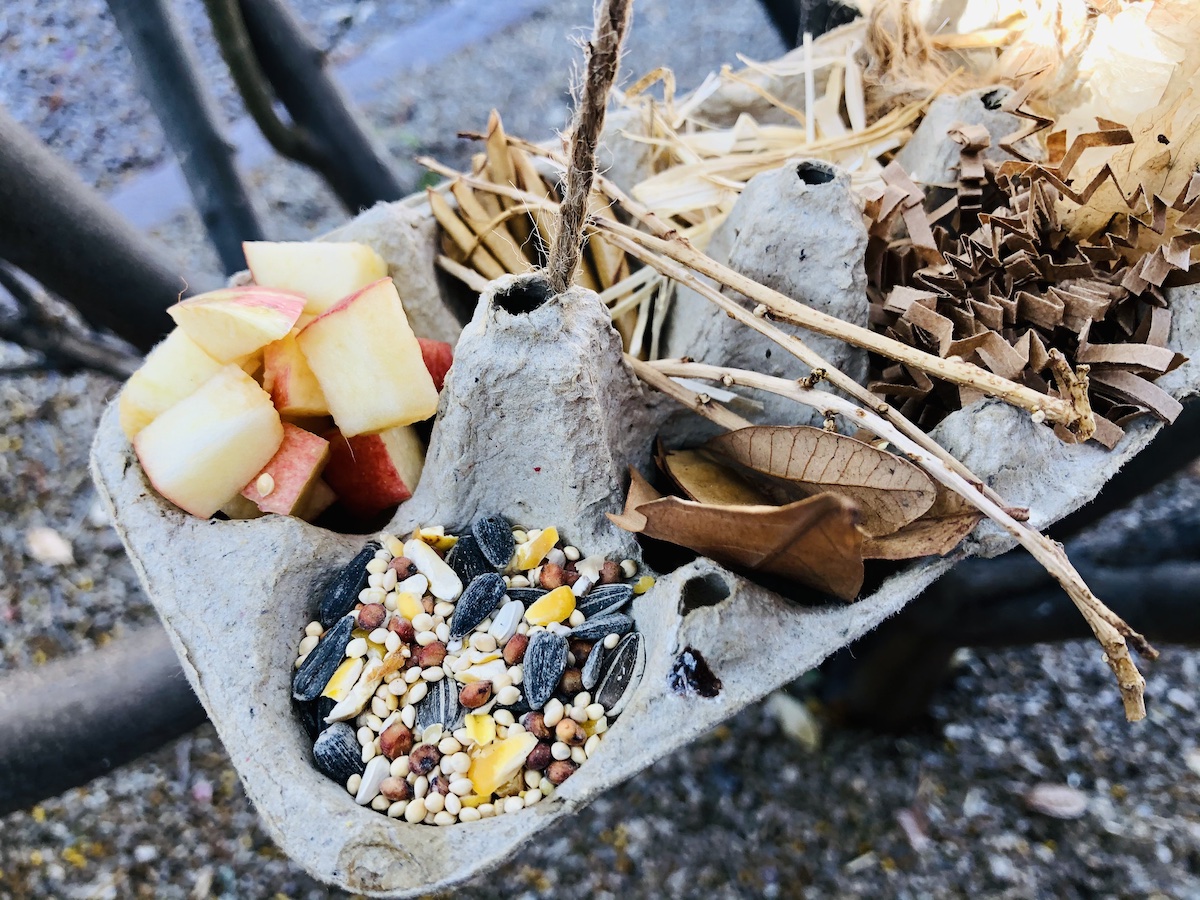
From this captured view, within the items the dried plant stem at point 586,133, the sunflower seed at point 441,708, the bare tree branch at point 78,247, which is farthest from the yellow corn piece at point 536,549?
the bare tree branch at point 78,247

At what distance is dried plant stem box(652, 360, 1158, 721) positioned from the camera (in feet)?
2.04

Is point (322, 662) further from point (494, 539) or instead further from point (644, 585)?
point (644, 585)

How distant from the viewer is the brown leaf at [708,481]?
30.1 inches

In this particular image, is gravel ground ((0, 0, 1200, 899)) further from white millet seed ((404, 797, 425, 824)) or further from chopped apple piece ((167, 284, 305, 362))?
chopped apple piece ((167, 284, 305, 362))

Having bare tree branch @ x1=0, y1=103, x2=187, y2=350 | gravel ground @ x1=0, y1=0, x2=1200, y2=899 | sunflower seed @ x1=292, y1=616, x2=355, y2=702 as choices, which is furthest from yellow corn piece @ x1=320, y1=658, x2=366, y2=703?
gravel ground @ x1=0, y1=0, x2=1200, y2=899

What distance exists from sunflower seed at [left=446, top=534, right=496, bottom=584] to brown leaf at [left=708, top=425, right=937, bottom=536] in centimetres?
26

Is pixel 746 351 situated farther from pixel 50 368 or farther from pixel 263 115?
pixel 50 368

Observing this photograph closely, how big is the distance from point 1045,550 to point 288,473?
0.62m

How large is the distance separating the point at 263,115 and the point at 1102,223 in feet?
4.11

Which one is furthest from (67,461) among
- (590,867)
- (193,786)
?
(590,867)

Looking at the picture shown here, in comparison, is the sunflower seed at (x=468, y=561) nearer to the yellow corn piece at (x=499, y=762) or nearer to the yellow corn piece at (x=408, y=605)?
the yellow corn piece at (x=408, y=605)

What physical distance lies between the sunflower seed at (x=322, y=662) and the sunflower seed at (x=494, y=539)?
129 mm

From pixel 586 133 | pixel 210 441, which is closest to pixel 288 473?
pixel 210 441

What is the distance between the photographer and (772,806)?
154 centimetres
